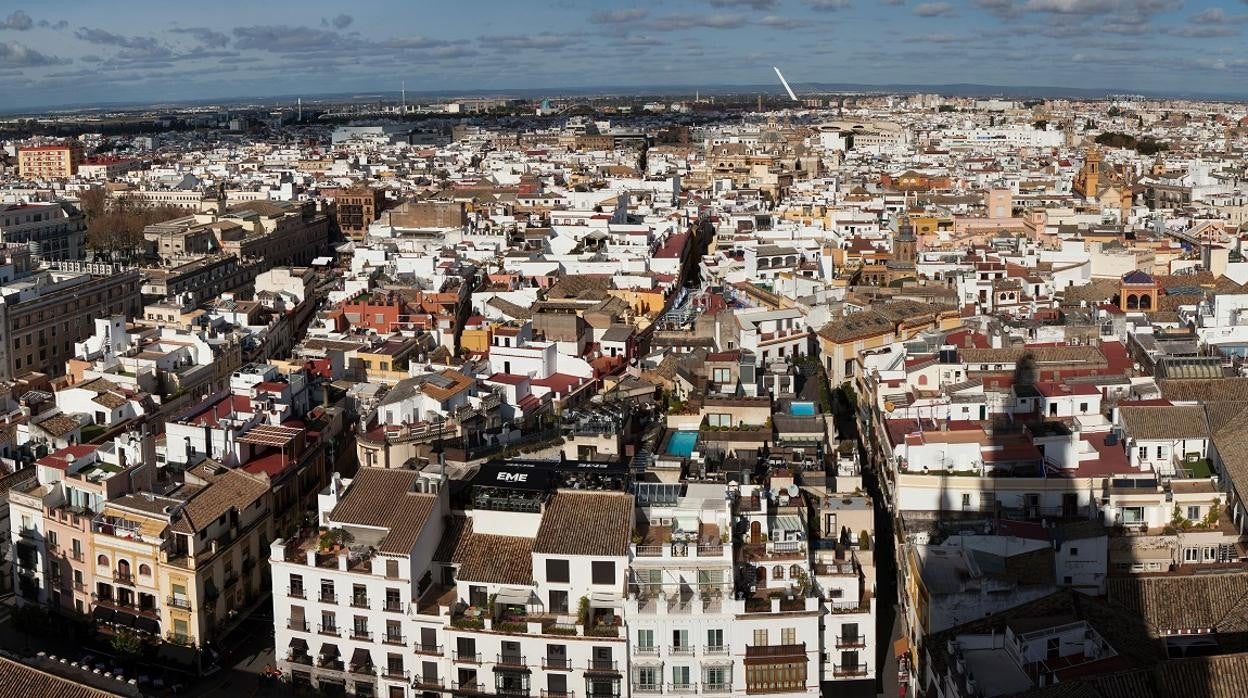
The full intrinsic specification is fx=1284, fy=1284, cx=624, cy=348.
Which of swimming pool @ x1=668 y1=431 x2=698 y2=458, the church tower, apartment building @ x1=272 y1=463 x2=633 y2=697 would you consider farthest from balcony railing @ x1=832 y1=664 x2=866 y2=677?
the church tower

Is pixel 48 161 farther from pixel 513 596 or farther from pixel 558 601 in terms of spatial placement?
pixel 558 601

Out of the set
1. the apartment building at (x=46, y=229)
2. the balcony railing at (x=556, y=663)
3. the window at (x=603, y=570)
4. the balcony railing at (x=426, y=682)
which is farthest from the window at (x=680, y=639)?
the apartment building at (x=46, y=229)

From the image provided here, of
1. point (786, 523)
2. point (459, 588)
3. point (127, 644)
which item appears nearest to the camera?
point (459, 588)

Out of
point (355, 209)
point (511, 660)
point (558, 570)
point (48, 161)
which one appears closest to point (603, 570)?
point (558, 570)

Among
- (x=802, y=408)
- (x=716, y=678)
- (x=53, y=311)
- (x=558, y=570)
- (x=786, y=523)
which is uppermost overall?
(x=53, y=311)

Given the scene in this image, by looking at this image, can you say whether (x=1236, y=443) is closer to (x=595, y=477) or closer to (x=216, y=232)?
(x=595, y=477)

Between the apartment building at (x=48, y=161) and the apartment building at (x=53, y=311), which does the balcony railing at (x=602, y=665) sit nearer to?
the apartment building at (x=53, y=311)

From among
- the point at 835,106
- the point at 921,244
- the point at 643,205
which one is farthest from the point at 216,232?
the point at 835,106

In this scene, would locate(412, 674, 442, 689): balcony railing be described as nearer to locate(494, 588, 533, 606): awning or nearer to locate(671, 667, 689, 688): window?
locate(494, 588, 533, 606): awning
